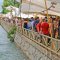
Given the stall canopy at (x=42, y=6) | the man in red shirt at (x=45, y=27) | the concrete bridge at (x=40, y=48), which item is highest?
the stall canopy at (x=42, y=6)

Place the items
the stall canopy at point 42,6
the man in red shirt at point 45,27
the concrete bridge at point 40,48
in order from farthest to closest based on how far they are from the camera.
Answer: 1. the man in red shirt at point 45,27
2. the concrete bridge at point 40,48
3. the stall canopy at point 42,6

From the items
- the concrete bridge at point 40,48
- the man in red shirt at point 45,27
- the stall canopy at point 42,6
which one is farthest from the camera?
the man in red shirt at point 45,27

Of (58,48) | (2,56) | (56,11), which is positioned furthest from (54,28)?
(2,56)

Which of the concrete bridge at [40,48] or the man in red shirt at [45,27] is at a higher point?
the man in red shirt at [45,27]

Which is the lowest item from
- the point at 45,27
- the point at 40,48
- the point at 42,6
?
the point at 40,48

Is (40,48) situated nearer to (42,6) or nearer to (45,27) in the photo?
(45,27)

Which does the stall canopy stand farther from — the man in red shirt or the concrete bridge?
the concrete bridge

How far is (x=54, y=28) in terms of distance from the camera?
19.0 metres

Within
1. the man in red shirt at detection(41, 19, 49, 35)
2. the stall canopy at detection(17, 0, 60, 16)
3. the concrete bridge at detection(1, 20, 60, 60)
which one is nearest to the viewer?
the stall canopy at detection(17, 0, 60, 16)

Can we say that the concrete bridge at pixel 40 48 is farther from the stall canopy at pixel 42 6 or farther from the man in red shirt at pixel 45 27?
the stall canopy at pixel 42 6

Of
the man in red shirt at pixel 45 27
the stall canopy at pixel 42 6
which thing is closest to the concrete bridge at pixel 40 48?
the man in red shirt at pixel 45 27

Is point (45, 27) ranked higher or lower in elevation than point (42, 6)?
lower

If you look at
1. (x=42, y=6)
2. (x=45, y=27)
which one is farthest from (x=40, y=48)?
(x=42, y=6)

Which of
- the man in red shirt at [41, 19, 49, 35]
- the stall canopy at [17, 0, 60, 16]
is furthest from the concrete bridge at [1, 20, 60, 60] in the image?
the stall canopy at [17, 0, 60, 16]
